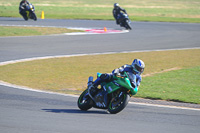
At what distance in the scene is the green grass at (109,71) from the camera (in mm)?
12734

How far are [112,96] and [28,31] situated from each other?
2037 cm

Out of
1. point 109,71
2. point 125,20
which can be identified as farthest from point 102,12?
point 109,71

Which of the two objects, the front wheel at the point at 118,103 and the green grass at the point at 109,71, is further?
the green grass at the point at 109,71

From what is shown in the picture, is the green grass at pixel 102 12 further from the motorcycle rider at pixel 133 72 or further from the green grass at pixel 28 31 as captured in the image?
the motorcycle rider at pixel 133 72

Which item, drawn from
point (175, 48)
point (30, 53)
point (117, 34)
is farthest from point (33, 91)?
point (117, 34)

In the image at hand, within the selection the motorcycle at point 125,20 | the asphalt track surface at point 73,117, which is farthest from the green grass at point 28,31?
the asphalt track surface at point 73,117

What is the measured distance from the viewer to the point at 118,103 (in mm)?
9531

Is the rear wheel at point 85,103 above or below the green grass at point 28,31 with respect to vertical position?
above

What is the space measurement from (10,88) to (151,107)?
4.15m

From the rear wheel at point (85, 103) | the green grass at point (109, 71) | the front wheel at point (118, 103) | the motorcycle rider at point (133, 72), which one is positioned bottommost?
the green grass at point (109, 71)

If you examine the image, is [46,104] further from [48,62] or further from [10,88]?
[48,62]

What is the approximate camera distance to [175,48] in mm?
24422

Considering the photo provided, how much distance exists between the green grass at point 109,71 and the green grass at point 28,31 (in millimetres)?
9073

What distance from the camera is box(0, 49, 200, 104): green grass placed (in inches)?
501
